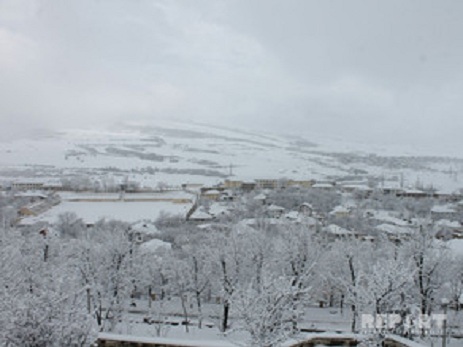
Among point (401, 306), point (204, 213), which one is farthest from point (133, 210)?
point (401, 306)

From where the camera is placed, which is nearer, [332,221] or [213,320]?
[213,320]

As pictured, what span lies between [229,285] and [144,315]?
5.32 meters

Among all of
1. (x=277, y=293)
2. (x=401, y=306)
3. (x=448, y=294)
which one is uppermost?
(x=277, y=293)

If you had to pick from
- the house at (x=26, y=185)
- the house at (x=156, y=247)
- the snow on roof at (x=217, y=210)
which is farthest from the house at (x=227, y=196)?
the house at (x=156, y=247)

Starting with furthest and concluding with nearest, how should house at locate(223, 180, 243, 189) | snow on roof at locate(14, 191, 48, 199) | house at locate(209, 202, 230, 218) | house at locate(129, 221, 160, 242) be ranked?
Answer: house at locate(223, 180, 243, 189) → snow on roof at locate(14, 191, 48, 199) → house at locate(209, 202, 230, 218) → house at locate(129, 221, 160, 242)

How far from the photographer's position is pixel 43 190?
5791cm

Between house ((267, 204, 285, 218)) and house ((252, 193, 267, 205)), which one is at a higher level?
house ((252, 193, 267, 205))

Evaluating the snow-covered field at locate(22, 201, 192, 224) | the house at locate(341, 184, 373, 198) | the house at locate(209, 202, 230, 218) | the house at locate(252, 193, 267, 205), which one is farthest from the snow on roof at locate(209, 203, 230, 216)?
the house at locate(341, 184, 373, 198)

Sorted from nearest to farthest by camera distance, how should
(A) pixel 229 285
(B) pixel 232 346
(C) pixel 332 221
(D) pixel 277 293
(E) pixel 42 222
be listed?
(D) pixel 277 293
(B) pixel 232 346
(A) pixel 229 285
(E) pixel 42 222
(C) pixel 332 221

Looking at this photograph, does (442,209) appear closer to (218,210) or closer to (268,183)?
(218,210)

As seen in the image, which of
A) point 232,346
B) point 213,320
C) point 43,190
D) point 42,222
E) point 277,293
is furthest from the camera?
point 43,190

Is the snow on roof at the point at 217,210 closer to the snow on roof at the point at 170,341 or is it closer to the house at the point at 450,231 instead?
the house at the point at 450,231

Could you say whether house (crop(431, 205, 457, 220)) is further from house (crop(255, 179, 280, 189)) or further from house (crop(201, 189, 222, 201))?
house (crop(255, 179, 280, 189))

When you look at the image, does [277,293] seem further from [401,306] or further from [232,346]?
[401,306]
